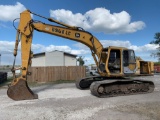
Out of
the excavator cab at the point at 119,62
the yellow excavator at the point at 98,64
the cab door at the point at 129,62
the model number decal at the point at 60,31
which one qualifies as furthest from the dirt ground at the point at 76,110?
the model number decal at the point at 60,31

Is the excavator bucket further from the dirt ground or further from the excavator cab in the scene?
the excavator cab

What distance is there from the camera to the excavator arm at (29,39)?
11023mm

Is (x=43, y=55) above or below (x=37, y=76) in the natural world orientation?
above

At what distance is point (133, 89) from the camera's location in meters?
13.1

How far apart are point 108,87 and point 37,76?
1272 centimetres

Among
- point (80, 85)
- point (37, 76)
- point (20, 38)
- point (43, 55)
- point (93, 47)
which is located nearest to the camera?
point (20, 38)

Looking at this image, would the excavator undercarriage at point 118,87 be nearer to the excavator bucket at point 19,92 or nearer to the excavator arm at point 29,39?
the excavator arm at point 29,39

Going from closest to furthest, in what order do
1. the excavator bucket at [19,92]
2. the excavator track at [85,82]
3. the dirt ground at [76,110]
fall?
1. the dirt ground at [76,110]
2. the excavator bucket at [19,92]
3. the excavator track at [85,82]

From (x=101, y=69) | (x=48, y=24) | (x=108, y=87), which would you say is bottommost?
(x=108, y=87)

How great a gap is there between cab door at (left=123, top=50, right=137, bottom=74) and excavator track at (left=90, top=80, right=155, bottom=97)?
658 millimetres

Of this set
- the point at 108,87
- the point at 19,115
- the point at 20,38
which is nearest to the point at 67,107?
the point at 19,115

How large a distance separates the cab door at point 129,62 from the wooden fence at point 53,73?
11.3 m

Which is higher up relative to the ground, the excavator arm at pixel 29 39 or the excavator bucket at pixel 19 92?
the excavator arm at pixel 29 39

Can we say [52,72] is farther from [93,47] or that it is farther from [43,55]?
[43,55]
